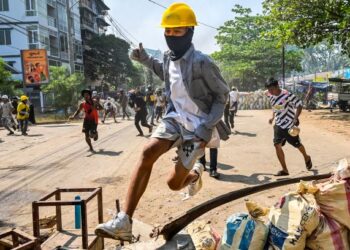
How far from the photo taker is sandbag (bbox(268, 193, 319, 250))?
263 cm

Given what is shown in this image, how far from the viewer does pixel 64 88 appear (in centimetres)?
2953

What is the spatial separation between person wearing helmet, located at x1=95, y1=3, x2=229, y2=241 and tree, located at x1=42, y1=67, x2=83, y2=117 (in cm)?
2721

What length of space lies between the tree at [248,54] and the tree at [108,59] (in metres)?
14.5

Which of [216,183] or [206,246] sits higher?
[206,246]

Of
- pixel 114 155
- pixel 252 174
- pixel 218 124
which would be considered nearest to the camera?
pixel 218 124

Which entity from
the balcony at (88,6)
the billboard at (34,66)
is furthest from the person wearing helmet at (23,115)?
the balcony at (88,6)

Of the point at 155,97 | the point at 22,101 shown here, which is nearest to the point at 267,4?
the point at 155,97

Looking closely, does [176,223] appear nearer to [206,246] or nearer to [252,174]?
[206,246]

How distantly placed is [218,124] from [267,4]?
2022 cm

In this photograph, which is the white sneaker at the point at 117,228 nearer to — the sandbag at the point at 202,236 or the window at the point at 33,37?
the sandbag at the point at 202,236

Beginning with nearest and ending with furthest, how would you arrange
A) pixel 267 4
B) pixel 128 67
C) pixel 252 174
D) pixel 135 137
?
pixel 252 174
pixel 135 137
pixel 267 4
pixel 128 67

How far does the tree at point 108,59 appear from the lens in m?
58.2

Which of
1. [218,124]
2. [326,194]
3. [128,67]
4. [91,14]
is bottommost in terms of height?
[326,194]

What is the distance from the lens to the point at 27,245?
266 centimetres
